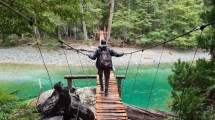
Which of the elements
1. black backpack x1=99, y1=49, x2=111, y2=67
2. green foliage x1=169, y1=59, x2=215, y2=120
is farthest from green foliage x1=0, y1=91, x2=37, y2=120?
black backpack x1=99, y1=49, x2=111, y2=67

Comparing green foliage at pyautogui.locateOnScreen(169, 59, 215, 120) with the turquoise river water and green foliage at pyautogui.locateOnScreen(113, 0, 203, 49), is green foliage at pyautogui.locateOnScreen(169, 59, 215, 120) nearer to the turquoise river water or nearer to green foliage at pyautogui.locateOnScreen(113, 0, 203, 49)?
the turquoise river water

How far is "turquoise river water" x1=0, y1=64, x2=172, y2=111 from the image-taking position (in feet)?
32.9

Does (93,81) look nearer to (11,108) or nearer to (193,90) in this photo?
(193,90)

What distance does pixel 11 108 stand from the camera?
87.8 inches

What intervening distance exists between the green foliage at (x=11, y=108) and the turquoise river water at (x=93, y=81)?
655cm

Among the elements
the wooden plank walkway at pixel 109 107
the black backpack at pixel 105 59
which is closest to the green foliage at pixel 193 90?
the wooden plank walkway at pixel 109 107

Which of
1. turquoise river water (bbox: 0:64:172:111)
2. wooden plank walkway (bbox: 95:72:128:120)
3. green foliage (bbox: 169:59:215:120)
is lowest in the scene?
turquoise river water (bbox: 0:64:172:111)

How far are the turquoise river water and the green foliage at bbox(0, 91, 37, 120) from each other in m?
6.55

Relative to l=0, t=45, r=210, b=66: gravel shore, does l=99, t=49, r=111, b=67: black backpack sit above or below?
above

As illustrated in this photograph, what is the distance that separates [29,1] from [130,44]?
18.3 m

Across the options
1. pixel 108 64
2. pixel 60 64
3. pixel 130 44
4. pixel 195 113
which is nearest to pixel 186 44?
pixel 130 44

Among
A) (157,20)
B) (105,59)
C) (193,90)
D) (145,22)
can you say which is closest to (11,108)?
(193,90)

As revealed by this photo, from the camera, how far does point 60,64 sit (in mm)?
16031

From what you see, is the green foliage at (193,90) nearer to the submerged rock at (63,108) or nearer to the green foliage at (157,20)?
the submerged rock at (63,108)
